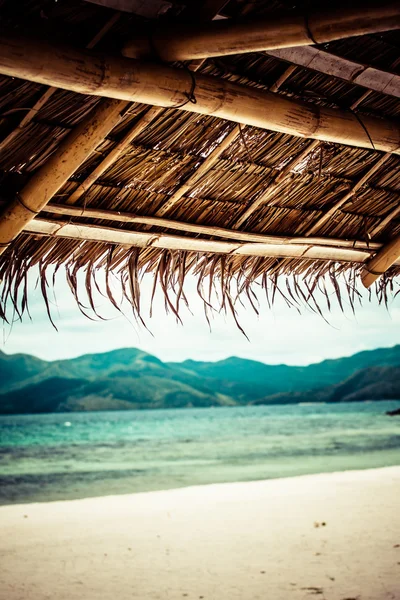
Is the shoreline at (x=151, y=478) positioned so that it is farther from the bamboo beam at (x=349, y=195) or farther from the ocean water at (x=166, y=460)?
the bamboo beam at (x=349, y=195)

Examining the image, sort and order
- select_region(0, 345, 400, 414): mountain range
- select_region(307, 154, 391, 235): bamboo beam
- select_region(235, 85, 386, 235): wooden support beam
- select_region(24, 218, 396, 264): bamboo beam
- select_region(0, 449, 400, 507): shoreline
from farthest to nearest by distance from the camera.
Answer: select_region(0, 345, 400, 414): mountain range
select_region(0, 449, 400, 507): shoreline
select_region(307, 154, 391, 235): bamboo beam
select_region(235, 85, 386, 235): wooden support beam
select_region(24, 218, 396, 264): bamboo beam

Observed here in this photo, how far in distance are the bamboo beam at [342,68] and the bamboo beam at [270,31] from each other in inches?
14.4

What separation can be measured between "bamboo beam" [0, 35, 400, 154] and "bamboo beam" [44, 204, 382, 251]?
593 millimetres

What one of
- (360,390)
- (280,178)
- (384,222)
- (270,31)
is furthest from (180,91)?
(360,390)

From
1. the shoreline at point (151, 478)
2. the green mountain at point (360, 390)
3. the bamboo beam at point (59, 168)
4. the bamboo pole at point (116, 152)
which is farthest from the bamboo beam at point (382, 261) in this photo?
the green mountain at point (360, 390)

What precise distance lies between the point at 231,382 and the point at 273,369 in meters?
6.60

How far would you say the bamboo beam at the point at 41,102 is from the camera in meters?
1.35

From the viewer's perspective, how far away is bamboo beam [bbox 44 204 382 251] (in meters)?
1.89

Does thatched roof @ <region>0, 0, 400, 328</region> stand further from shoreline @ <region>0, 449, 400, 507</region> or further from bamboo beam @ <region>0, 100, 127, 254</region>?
shoreline @ <region>0, 449, 400, 507</region>

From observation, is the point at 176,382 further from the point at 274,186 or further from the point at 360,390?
the point at 274,186

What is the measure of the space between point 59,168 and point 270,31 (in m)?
0.70

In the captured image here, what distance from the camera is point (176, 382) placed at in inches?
2795

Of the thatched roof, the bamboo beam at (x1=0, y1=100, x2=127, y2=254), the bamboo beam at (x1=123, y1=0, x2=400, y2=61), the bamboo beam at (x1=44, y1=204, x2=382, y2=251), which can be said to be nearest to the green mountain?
the bamboo beam at (x1=44, y1=204, x2=382, y2=251)

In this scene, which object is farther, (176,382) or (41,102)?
(176,382)
